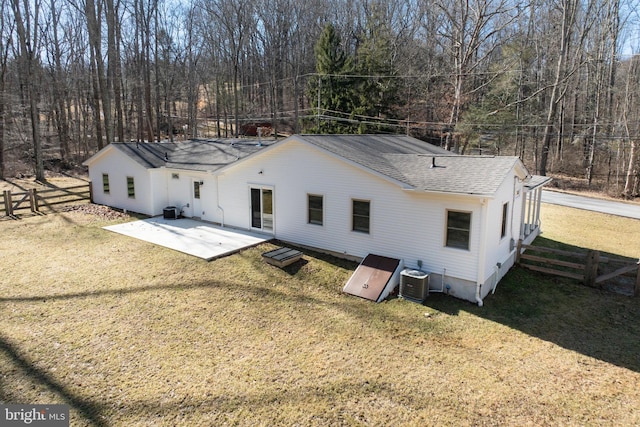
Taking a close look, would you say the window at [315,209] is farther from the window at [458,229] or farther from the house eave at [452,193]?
the window at [458,229]

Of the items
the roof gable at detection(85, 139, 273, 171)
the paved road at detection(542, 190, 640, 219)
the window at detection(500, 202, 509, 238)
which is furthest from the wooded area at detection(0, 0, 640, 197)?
the window at detection(500, 202, 509, 238)

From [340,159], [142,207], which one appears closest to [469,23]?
[340,159]

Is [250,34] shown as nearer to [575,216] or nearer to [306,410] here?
[575,216]

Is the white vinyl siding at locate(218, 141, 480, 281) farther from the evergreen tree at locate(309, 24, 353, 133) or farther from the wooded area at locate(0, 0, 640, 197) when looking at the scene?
the evergreen tree at locate(309, 24, 353, 133)

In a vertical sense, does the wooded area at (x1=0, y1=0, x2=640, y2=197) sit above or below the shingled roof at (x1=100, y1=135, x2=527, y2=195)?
above

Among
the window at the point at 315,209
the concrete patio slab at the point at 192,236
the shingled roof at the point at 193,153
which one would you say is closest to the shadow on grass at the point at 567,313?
the window at the point at 315,209
